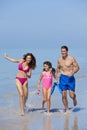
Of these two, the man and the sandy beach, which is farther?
the man

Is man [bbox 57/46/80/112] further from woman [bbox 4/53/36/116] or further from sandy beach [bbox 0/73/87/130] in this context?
woman [bbox 4/53/36/116]

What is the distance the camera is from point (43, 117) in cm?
1141

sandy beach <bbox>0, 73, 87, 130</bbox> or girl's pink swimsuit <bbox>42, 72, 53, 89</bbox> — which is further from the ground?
girl's pink swimsuit <bbox>42, 72, 53, 89</bbox>

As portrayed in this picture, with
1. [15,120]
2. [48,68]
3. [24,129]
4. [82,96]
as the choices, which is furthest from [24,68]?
[82,96]

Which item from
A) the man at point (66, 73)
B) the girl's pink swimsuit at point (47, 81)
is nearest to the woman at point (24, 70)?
the girl's pink swimsuit at point (47, 81)

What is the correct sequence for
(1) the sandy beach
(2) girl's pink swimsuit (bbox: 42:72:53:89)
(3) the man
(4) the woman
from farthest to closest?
→ (2) girl's pink swimsuit (bbox: 42:72:53:89) → (3) the man → (4) the woman → (1) the sandy beach

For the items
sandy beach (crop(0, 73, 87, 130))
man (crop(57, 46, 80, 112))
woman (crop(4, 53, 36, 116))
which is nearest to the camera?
sandy beach (crop(0, 73, 87, 130))

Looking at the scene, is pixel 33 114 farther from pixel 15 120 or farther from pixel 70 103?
pixel 70 103

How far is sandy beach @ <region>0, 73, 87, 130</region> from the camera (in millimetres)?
10227

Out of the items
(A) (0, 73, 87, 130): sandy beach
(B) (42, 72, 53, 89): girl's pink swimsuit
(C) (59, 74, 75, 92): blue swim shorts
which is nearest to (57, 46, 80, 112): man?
(C) (59, 74, 75, 92): blue swim shorts

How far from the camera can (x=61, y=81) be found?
39.7 ft

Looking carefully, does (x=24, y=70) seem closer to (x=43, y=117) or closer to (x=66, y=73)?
(x=66, y=73)

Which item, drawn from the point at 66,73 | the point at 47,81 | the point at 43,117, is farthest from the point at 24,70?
the point at 43,117

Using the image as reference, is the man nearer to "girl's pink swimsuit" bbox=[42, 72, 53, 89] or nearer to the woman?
"girl's pink swimsuit" bbox=[42, 72, 53, 89]
